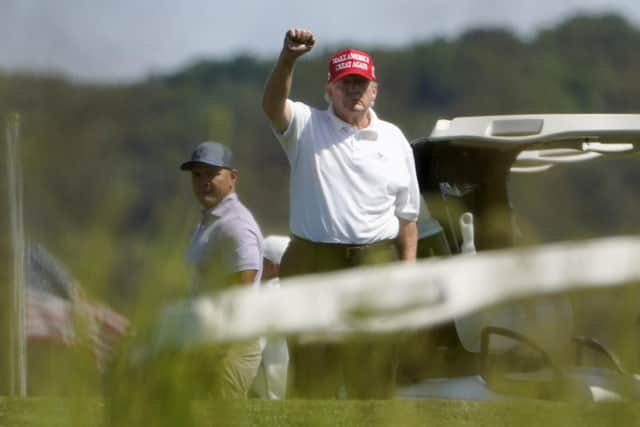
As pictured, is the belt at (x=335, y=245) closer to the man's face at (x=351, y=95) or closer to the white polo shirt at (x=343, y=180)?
the white polo shirt at (x=343, y=180)

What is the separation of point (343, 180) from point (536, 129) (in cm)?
114

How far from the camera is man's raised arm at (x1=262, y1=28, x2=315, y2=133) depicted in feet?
20.2

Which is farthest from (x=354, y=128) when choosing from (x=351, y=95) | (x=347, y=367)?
(x=347, y=367)

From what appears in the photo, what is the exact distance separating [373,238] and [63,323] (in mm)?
5346

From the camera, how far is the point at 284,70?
6.20 m

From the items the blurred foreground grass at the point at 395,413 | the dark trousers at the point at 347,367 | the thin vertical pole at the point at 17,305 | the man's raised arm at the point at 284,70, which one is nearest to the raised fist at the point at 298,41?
the man's raised arm at the point at 284,70

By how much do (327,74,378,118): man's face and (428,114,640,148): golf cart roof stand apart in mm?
705

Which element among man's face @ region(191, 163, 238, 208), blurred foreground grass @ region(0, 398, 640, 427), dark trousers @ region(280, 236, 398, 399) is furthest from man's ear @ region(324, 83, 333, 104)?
blurred foreground grass @ region(0, 398, 640, 427)

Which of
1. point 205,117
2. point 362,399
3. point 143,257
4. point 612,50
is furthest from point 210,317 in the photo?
point 612,50

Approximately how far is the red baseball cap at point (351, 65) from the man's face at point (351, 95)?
23 mm

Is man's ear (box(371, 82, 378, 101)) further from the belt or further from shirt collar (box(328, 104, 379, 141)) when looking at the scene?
the belt

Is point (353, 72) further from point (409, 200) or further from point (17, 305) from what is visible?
point (17, 305)

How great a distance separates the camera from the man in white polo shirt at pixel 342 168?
6414 millimetres

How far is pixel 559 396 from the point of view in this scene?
3.98ft
